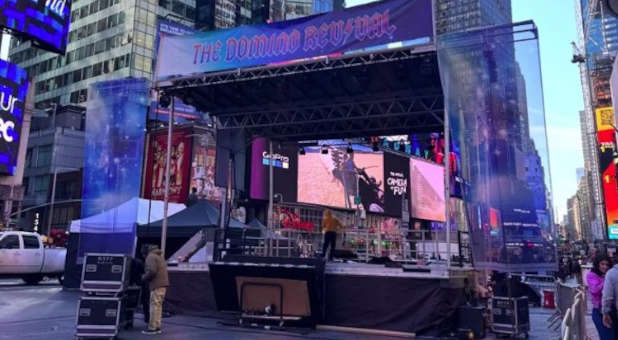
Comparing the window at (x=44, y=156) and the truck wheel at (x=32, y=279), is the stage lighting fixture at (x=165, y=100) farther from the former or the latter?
the window at (x=44, y=156)

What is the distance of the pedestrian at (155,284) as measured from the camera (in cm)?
981

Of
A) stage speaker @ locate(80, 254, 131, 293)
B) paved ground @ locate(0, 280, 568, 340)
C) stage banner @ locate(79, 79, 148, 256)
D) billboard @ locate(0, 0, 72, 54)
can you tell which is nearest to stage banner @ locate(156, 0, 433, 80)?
stage banner @ locate(79, 79, 148, 256)

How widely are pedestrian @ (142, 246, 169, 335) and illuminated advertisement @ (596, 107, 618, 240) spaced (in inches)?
1823

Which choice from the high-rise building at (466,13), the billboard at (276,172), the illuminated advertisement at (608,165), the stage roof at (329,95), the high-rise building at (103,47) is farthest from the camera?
the high-rise building at (466,13)

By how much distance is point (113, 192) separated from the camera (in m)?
15.6

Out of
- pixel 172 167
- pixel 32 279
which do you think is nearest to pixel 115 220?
pixel 32 279

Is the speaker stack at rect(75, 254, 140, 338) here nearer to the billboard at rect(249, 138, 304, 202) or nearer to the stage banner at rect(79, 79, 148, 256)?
the stage banner at rect(79, 79, 148, 256)

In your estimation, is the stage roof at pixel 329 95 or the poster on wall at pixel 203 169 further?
the poster on wall at pixel 203 169

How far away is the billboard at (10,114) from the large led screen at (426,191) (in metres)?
41.6

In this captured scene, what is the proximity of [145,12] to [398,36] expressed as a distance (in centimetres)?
6196

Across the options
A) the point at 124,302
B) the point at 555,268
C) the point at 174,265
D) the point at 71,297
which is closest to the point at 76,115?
the point at 71,297

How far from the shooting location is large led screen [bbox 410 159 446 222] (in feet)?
195

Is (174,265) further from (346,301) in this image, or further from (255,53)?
(255,53)

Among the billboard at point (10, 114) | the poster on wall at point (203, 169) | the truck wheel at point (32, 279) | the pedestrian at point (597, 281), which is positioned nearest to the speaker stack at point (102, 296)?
the pedestrian at point (597, 281)
